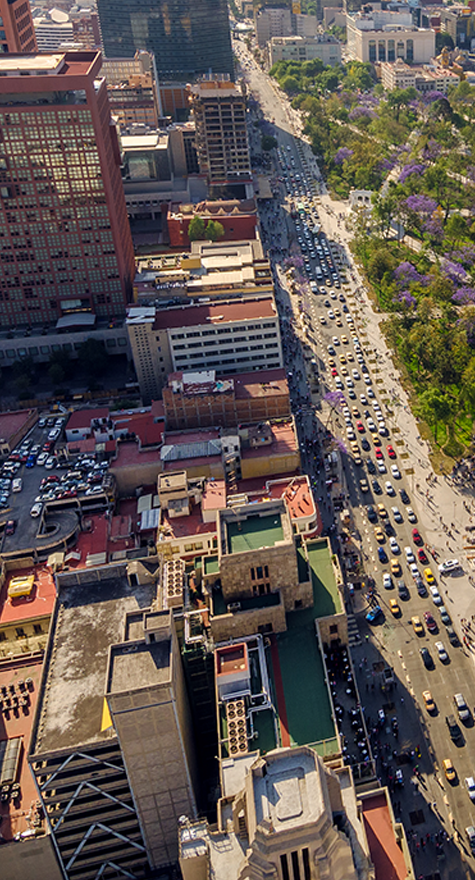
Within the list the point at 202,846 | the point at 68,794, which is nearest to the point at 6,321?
the point at 68,794

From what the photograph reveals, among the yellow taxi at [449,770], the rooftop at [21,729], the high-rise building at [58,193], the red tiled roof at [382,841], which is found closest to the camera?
the red tiled roof at [382,841]

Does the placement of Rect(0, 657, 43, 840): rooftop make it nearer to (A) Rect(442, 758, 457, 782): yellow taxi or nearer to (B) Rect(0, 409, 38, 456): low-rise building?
(A) Rect(442, 758, 457, 782): yellow taxi

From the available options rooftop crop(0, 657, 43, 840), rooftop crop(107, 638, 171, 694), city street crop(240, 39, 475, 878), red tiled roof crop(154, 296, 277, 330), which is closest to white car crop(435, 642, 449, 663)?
city street crop(240, 39, 475, 878)

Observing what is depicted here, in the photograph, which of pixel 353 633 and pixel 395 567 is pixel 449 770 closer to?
pixel 353 633

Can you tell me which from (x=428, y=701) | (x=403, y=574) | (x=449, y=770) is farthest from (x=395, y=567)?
(x=449, y=770)

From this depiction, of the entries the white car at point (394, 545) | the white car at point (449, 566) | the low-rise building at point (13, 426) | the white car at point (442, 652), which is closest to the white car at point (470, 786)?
the white car at point (442, 652)

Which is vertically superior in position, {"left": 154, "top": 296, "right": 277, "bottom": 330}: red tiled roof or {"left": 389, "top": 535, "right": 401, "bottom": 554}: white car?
{"left": 154, "top": 296, "right": 277, "bottom": 330}: red tiled roof

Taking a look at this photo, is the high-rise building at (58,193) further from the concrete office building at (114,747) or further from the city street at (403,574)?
the concrete office building at (114,747)
